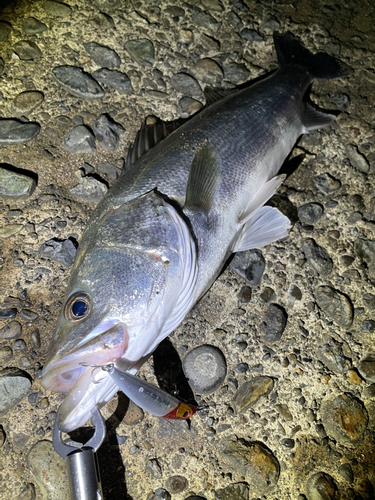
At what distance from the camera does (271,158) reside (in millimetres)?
2943

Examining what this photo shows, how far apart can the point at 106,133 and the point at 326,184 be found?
6.52 feet

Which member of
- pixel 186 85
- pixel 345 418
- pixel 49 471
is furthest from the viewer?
pixel 186 85

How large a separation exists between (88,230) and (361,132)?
2.74 m

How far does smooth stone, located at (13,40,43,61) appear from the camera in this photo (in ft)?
11.9

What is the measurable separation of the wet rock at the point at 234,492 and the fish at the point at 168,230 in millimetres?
995

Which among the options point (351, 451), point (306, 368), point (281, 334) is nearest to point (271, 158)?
point (281, 334)

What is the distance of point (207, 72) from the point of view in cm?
371

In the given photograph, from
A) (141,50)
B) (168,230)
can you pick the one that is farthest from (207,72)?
(168,230)

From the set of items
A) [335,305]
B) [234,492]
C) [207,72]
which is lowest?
[234,492]

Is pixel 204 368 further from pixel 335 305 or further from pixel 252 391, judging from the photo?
pixel 335 305

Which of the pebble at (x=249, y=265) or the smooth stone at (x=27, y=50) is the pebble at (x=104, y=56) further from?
the pebble at (x=249, y=265)

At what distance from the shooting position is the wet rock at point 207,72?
370cm

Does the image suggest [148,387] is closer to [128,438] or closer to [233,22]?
[128,438]

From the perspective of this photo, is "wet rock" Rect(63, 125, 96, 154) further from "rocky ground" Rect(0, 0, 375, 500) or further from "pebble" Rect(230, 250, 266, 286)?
"pebble" Rect(230, 250, 266, 286)
